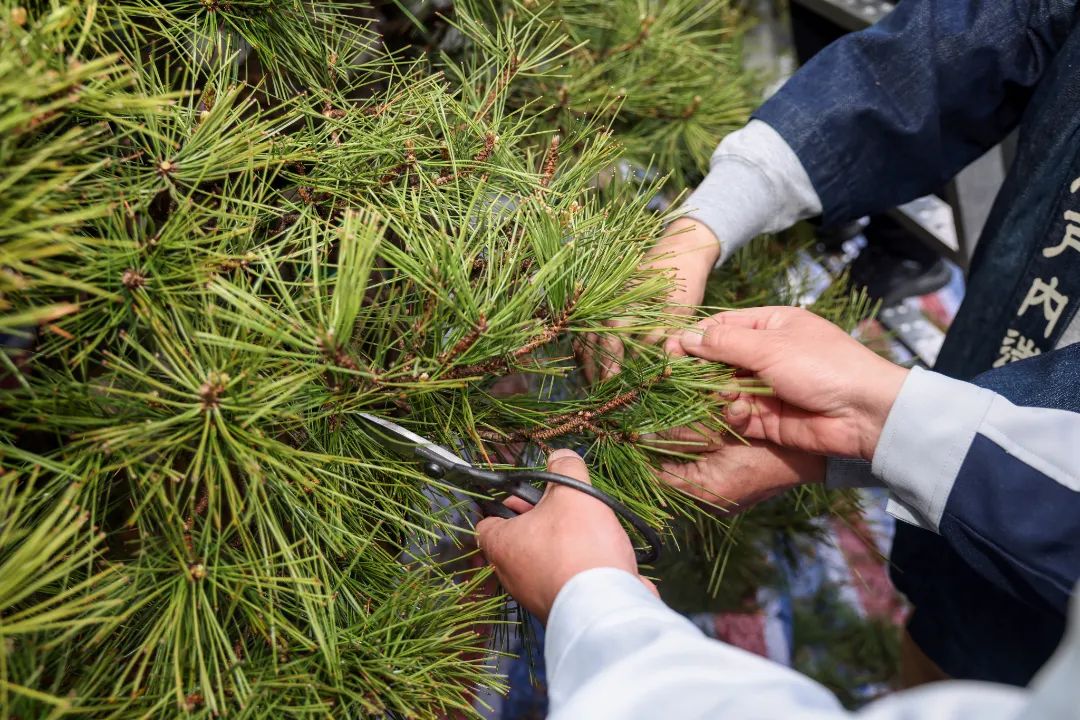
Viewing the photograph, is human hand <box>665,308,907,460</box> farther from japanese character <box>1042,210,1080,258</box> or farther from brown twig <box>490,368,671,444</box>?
japanese character <box>1042,210,1080,258</box>

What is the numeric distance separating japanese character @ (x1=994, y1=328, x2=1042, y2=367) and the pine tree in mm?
339

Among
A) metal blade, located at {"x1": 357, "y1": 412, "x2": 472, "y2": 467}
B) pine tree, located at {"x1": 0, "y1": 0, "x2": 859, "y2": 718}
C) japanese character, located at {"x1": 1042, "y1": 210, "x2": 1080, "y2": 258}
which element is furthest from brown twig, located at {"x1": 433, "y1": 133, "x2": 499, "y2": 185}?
japanese character, located at {"x1": 1042, "y1": 210, "x2": 1080, "y2": 258}

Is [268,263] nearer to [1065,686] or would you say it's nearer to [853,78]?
[1065,686]

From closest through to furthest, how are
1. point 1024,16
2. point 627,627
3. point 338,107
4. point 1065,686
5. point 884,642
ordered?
point 1065,686 → point 627,627 → point 338,107 → point 1024,16 → point 884,642

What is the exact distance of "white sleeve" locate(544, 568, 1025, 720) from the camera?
0.81ft

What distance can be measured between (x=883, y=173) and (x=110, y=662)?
2.17 feet

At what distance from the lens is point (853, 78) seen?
0.65 metres

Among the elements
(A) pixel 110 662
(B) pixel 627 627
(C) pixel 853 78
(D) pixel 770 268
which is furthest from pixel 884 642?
(A) pixel 110 662

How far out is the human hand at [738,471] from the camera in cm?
48

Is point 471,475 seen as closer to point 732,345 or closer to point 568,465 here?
point 568,465

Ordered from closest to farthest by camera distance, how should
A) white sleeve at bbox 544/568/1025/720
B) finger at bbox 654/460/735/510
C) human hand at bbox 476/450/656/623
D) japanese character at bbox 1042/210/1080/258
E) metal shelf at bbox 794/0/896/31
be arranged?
white sleeve at bbox 544/568/1025/720 < human hand at bbox 476/450/656/623 < finger at bbox 654/460/735/510 < japanese character at bbox 1042/210/1080/258 < metal shelf at bbox 794/0/896/31

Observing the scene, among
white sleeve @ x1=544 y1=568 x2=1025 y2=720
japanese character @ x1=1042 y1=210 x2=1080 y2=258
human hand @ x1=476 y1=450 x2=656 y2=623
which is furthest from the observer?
japanese character @ x1=1042 y1=210 x2=1080 y2=258

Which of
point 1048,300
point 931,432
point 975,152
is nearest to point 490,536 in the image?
point 931,432

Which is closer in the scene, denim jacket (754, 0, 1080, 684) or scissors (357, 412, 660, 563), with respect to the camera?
scissors (357, 412, 660, 563)
